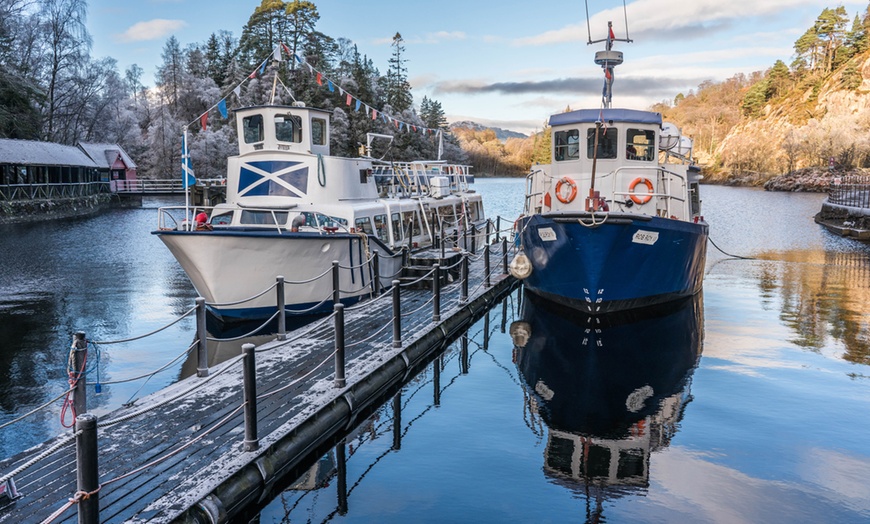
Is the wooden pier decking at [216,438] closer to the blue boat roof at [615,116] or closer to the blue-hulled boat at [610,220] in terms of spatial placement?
the blue-hulled boat at [610,220]

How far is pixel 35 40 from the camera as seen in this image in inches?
2341

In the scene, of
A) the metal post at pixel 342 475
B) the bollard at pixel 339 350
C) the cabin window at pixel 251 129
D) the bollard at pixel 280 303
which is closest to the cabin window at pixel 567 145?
the cabin window at pixel 251 129

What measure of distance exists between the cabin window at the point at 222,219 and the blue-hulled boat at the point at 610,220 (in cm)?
768

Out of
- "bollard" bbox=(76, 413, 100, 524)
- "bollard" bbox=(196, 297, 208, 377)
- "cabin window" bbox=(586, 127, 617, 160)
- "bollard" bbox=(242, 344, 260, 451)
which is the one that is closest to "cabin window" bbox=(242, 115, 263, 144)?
"cabin window" bbox=(586, 127, 617, 160)

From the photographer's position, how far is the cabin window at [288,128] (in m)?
18.7

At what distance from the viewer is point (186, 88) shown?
81.0 m

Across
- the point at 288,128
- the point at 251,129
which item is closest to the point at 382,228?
the point at 288,128

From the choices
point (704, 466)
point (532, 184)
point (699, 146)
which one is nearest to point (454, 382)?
point (704, 466)

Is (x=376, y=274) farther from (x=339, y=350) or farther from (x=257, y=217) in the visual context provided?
(x=339, y=350)

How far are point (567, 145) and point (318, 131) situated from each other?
7.19 meters

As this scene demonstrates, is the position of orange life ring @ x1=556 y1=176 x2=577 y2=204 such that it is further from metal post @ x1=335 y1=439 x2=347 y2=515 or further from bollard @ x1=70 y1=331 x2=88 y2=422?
bollard @ x1=70 y1=331 x2=88 y2=422

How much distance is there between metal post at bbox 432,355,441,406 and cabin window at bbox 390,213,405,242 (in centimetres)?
695

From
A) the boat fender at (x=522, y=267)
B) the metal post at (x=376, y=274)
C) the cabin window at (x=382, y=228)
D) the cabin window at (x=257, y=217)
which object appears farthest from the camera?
the cabin window at (x=382, y=228)

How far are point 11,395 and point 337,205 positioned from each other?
8462 millimetres
